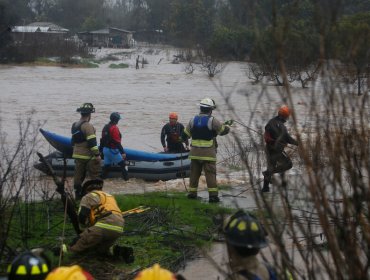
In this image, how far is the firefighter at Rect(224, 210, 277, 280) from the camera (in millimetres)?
3303

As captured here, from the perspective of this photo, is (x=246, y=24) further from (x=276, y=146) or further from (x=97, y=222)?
(x=97, y=222)

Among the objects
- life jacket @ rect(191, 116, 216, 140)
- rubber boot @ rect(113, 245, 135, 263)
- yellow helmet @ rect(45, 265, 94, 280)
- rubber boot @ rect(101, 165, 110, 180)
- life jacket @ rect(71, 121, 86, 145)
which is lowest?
rubber boot @ rect(101, 165, 110, 180)

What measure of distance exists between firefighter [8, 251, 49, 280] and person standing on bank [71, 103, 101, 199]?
6312mm

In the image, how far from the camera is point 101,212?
6.34 meters

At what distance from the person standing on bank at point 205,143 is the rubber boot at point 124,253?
10.8ft

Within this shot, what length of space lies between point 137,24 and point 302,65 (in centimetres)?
9816

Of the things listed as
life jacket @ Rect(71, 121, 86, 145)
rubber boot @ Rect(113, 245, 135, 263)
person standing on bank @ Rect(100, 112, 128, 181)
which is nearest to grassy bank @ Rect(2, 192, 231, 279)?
rubber boot @ Rect(113, 245, 135, 263)

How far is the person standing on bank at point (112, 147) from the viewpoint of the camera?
10.9m

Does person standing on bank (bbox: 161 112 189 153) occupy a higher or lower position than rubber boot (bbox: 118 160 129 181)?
higher

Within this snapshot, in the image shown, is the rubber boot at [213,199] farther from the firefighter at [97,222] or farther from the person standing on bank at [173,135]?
the firefighter at [97,222]

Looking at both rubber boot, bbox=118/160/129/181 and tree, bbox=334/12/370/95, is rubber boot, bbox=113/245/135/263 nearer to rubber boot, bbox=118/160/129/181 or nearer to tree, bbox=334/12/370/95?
tree, bbox=334/12/370/95

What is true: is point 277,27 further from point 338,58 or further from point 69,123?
point 69,123

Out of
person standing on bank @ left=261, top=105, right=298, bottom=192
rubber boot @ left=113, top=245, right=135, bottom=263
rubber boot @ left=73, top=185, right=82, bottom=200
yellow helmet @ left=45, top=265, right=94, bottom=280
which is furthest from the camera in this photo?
rubber boot @ left=73, top=185, right=82, bottom=200

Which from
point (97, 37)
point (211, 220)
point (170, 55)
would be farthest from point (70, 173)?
point (97, 37)
